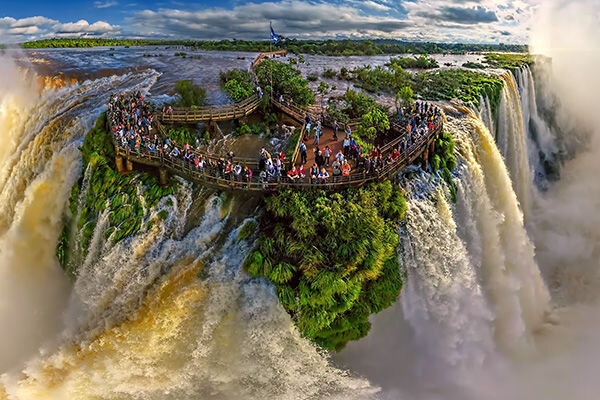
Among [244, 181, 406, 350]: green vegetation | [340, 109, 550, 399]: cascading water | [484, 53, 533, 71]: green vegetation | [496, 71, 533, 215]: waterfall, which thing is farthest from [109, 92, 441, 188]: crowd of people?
[484, 53, 533, 71]: green vegetation

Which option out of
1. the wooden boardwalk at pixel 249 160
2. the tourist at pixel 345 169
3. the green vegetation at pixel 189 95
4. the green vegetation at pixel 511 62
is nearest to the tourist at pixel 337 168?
the tourist at pixel 345 169

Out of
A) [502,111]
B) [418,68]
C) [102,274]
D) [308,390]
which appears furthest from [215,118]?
[418,68]

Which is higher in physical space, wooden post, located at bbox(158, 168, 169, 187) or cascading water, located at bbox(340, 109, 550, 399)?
wooden post, located at bbox(158, 168, 169, 187)

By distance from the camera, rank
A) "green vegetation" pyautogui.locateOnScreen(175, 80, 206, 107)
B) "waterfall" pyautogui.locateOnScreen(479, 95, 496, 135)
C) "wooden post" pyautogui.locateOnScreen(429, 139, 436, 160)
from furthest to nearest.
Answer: "waterfall" pyautogui.locateOnScreen(479, 95, 496, 135) → "green vegetation" pyautogui.locateOnScreen(175, 80, 206, 107) → "wooden post" pyautogui.locateOnScreen(429, 139, 436, 160)

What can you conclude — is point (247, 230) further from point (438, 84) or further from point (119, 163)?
point (438, 84)

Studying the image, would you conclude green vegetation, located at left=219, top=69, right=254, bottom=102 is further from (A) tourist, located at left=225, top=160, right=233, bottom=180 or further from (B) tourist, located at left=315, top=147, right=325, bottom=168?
(A) tourist, located at left=225, top=160, right=233, bottom=180

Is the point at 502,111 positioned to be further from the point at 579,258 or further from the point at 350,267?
the point at 350,267
